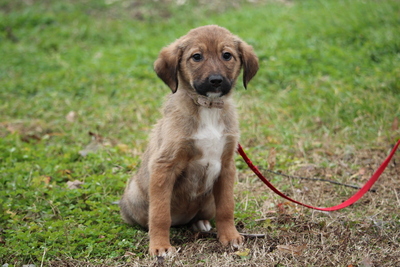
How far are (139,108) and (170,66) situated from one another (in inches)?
141

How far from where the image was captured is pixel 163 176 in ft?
12.4

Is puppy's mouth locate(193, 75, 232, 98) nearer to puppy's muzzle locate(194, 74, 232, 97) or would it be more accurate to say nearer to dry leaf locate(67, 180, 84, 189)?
puppy's muzzle locate(194, 74, 232, 97)

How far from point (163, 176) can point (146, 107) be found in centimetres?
386

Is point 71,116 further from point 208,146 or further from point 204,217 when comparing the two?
point 208,146

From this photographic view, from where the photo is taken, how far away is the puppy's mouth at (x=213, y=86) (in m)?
3.74

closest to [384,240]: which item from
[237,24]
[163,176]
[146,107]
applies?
[163,176]

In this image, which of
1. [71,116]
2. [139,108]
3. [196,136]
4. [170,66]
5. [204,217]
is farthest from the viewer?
[139,108]

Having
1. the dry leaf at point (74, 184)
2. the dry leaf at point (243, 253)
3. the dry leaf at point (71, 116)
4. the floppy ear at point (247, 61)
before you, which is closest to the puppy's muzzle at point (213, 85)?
the floppy ear at point (247, 61)

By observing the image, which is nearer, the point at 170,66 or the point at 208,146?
the point at 208,146

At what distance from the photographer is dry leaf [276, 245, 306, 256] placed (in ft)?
12.0

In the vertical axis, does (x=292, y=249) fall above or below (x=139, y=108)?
above

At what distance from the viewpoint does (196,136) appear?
3.78 meters

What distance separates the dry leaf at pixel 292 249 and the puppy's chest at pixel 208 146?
0.78 metres

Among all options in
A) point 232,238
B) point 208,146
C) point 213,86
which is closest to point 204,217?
point 232,238
